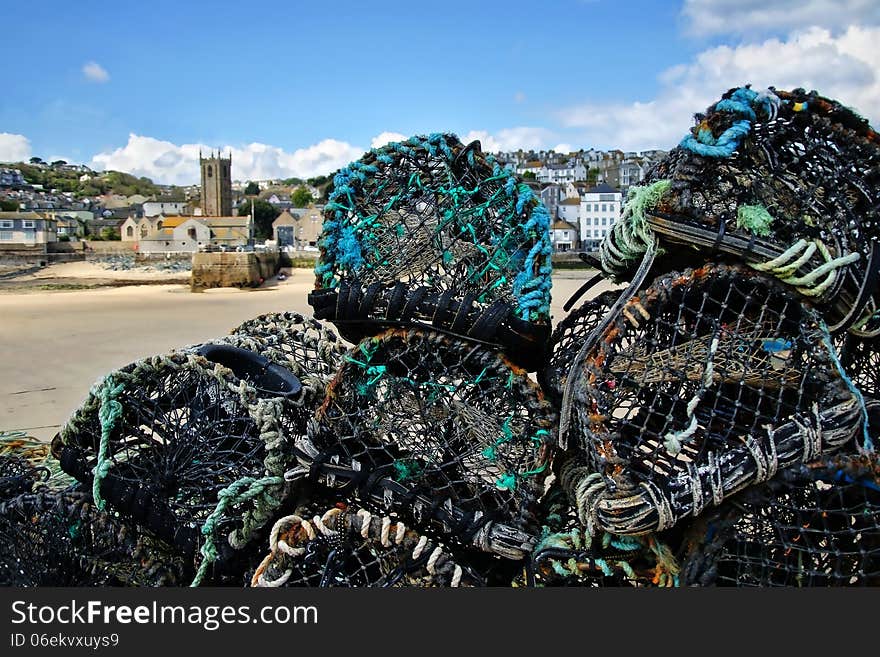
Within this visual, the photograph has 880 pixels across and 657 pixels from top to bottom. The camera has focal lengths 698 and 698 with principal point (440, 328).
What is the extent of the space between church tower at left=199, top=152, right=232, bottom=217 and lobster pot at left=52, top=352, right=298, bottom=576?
76.2 meters

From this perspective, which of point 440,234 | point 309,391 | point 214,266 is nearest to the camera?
point 440,234

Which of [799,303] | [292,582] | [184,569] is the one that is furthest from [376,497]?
[799,303]

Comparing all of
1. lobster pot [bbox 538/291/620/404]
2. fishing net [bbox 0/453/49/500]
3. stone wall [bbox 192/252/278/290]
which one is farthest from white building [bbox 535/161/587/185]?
fishing net [bbox 0/453/49/500]

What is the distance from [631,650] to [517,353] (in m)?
0.78

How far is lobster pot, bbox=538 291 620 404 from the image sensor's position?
6.84ft

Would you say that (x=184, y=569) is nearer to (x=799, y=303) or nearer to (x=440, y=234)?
(x=440, y=234)

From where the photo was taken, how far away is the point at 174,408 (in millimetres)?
2033

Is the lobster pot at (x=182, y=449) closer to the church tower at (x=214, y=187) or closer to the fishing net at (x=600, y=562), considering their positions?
the fishing net at (x=600, y=562)

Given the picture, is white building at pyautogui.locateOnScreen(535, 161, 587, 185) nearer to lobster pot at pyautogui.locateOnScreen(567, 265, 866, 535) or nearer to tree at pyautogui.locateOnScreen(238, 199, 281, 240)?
tree at pyautogui.locateOnScreen(238, 199, 281, 240)

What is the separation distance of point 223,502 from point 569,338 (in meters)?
1.17

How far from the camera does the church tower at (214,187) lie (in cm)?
7419

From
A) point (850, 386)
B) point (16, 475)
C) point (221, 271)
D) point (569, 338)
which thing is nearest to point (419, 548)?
point (569, 338)

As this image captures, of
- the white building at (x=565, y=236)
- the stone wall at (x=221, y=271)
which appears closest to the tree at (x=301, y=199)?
the white building at (x=565, y=236)

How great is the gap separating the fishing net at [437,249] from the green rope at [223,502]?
0.50 meters
